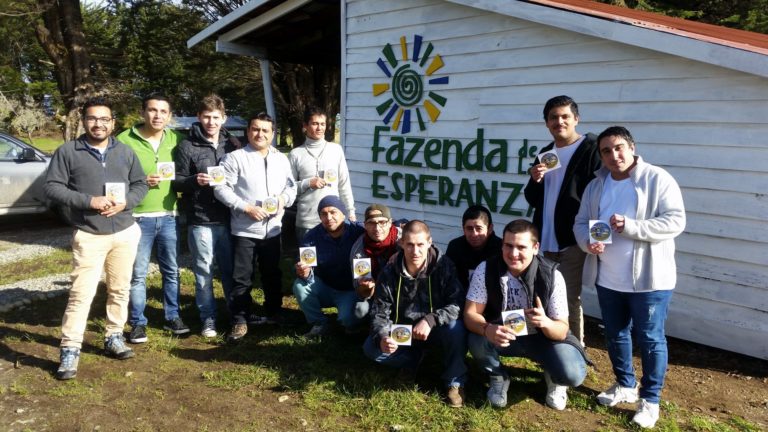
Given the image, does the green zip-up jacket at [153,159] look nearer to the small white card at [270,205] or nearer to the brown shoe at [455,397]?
the small white card at [270,205]

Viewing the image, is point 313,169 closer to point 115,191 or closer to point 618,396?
point 115,191

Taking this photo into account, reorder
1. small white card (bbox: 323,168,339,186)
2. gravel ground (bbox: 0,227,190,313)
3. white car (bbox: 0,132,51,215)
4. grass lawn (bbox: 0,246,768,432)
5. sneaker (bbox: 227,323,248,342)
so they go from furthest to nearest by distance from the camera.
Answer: white car (bbox: 0,132,51,215) < gravel ground (bbox: 0,227,190,313) < small white card (bbox: 323,168,339,186) < sneaker (bbox: 227,323,248,342) < grass lawn (bbox: 0,246,768,432)

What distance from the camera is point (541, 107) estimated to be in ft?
16.9

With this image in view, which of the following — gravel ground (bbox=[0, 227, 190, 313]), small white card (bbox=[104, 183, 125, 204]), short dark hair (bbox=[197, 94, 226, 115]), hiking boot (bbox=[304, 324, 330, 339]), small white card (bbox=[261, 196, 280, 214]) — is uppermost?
short dark hair (bbox=[197, 94, 226, 115])

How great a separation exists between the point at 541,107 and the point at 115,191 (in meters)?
3.64

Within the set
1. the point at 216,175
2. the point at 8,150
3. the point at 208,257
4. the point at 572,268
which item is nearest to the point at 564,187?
the point at 572,268

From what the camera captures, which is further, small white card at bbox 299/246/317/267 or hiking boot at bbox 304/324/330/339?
hiking boot at bbox 304/324/330/339

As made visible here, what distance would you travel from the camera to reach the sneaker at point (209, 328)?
459 centimetres

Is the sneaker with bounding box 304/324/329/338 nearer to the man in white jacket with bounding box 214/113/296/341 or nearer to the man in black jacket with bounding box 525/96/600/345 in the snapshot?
the man in white jacket with bounding box 214/113/296/341

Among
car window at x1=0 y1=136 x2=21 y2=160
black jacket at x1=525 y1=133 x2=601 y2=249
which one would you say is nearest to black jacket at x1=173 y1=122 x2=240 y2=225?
black jacket at x1=525 y1=133 x2=601 y2=249

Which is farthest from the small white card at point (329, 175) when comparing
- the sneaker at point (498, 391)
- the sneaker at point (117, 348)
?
the sneaker at point (498, 391)

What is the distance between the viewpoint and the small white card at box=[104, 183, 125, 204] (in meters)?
3.69

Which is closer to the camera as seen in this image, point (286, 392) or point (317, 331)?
point (286, 392)

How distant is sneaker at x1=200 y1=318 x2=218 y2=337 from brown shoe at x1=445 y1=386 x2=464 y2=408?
212 cm
